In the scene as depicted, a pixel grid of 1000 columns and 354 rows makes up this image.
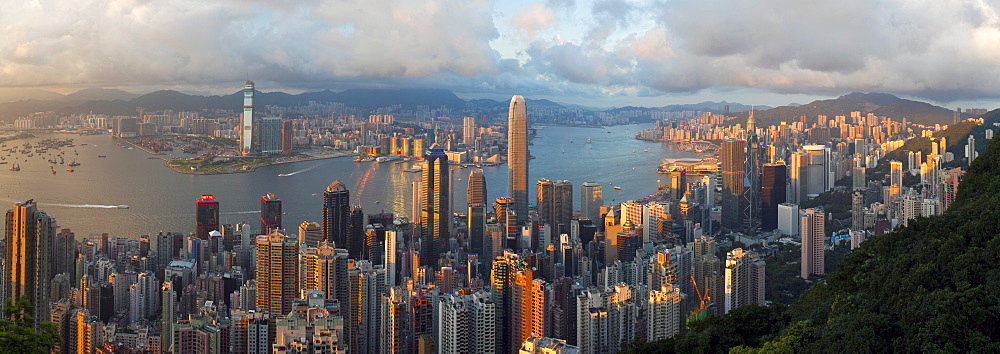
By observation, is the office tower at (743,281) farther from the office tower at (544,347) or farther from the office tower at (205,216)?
the office tower at (205,216)

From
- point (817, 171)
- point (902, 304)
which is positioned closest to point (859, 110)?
point (817, 171)

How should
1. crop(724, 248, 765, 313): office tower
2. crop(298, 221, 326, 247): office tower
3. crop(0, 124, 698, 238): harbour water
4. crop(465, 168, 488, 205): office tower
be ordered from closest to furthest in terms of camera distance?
crop(724, 248, 765, 313): office tower
crop(298, 221, 326, 247): office tower
crop(0, 124, 698, 238): harbour water
crop(465, 168, 488, 205): office tower

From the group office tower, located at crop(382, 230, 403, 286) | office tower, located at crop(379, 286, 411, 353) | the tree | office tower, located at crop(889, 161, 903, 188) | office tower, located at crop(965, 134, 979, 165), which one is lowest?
office tower, located at crop(379, 286, 411, 353)

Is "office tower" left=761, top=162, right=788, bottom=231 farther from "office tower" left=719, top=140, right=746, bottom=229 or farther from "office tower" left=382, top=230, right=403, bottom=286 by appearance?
"office tower" left=382, top=230, right=403, bottom=286

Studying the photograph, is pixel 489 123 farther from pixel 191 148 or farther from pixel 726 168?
pixel 191 148

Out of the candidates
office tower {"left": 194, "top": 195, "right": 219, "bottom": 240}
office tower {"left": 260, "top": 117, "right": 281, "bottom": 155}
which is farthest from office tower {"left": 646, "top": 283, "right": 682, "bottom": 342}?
office tower {"left": 260, "top": 117, "right": 281, "bottom": 155}

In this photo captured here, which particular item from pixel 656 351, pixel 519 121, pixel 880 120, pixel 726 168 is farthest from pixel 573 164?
pixel 656 351

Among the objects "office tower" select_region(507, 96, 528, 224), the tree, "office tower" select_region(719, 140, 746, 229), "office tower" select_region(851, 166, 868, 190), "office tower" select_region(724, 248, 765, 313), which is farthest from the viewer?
"office tower" select_region(851, 166, 868, 190)

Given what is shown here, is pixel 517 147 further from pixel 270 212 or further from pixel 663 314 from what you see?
pixel 663 314
